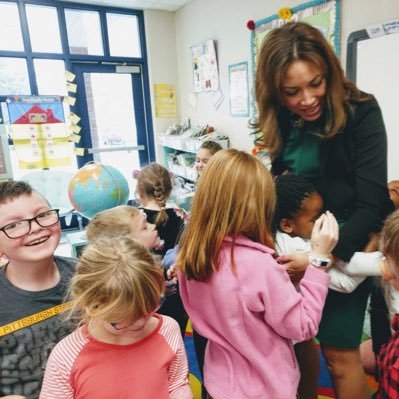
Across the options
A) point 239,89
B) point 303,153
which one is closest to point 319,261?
point 303,153

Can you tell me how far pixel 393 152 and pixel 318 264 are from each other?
5.42 ft

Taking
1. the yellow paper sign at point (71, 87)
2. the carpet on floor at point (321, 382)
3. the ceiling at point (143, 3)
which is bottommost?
the carpet on floor at point (321, 382)

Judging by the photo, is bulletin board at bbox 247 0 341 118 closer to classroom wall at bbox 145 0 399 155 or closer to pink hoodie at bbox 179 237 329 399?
classroom wall at bbox 145 0 399 155

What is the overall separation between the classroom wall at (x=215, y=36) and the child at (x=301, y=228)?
65.3 inches

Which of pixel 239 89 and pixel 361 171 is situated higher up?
pixel 239 89

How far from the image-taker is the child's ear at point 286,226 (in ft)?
3.76

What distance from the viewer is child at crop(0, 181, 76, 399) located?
956 mm

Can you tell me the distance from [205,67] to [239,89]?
78 centimetres

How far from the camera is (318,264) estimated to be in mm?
929

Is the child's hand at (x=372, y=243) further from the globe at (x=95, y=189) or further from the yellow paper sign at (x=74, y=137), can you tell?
the yellow paper sign at (x=74, y=137)

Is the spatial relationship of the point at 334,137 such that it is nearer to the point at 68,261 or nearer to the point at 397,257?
the point at 397,257

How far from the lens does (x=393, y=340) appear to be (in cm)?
90

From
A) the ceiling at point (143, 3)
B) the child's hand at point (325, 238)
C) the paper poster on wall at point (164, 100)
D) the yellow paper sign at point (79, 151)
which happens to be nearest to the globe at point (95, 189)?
the child's hand at point (325, 238)

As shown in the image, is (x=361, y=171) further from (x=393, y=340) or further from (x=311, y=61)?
(x=393, y=340)
